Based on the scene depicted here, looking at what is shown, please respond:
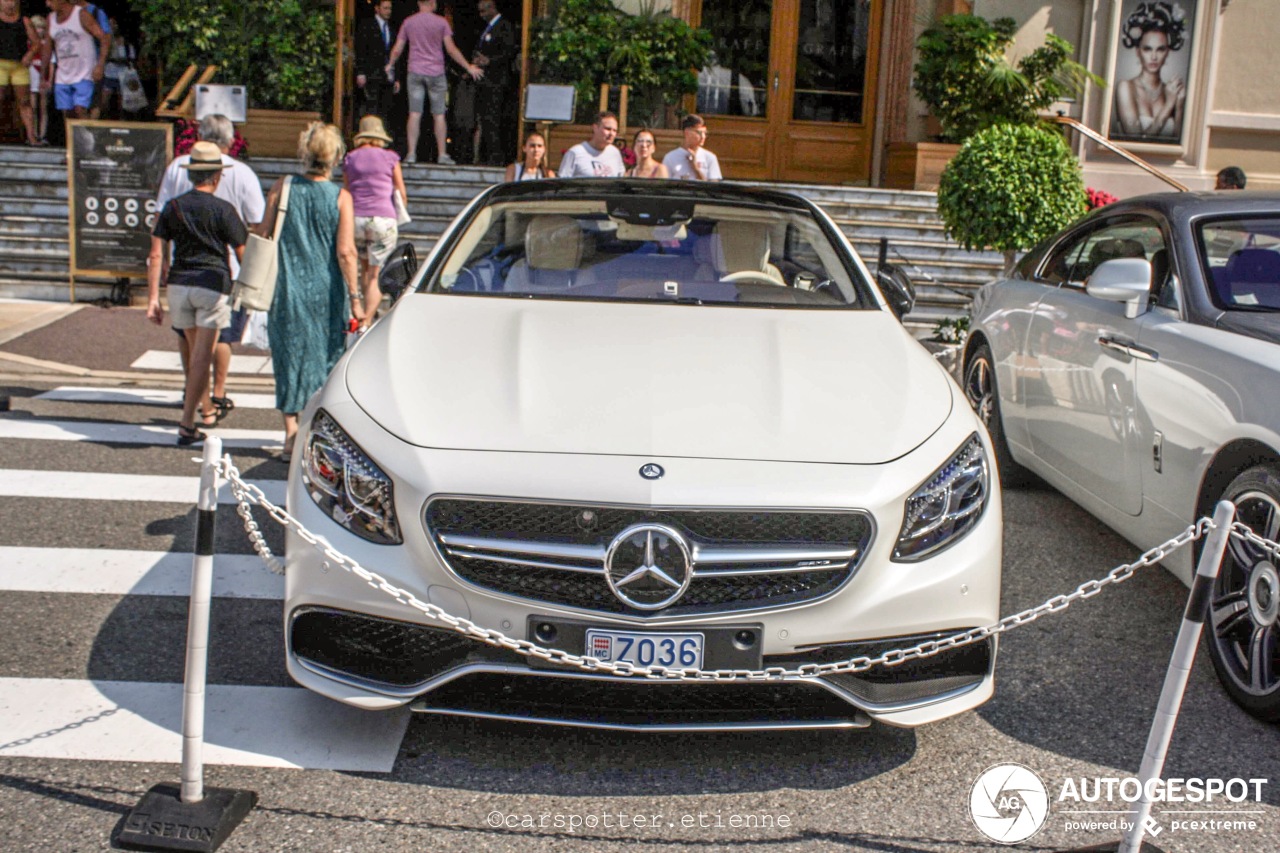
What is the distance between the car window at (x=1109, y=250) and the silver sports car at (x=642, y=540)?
75.3 inches

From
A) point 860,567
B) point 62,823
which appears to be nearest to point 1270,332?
point 860,567

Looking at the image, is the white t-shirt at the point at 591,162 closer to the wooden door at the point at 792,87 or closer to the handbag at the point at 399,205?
the handbag at the point at 399,205

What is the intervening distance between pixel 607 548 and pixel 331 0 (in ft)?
48.0

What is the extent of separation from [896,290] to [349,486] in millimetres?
2841

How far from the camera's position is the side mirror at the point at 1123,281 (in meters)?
5.07

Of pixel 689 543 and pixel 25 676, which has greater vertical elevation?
pixel 689 543

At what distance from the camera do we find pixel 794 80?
1723 centimetres

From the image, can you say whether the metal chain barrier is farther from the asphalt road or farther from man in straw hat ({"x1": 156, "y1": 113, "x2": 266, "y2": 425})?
man in straw hat ({"x1": 156, "y1": 113, "x2": 266, "y2": 425})

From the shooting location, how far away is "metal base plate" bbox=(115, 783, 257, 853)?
126 inches

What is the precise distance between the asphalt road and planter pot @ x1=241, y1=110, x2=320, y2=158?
10.2 meters

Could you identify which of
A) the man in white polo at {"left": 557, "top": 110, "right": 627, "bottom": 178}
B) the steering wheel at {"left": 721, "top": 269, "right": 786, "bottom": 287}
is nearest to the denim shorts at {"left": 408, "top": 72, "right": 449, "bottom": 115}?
the man in white polo at {"left": 557, "top": 110, "right": 627, "bottom": 178}

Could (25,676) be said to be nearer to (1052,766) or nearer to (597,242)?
(597,242)

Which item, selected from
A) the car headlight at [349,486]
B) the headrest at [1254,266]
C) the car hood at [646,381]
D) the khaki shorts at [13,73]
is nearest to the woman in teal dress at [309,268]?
the car hood at [646,381]

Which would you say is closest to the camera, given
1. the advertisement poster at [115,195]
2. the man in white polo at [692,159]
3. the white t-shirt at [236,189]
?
the white t-shirt at [236,189]
